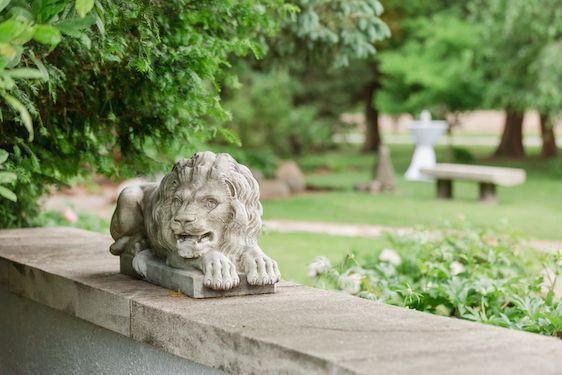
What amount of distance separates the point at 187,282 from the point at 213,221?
324mm

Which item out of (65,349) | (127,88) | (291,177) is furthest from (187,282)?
(291,177)

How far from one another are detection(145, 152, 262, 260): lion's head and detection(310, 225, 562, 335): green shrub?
1086 mm

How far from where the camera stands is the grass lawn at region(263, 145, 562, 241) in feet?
49.9

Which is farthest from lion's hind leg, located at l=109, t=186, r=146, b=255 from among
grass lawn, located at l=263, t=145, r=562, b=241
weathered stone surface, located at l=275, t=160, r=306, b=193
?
weathered stone surface, located at l=275, t=160, r=306, b=193

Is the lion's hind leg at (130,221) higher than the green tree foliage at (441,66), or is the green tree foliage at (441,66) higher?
the green tree foliage at (441,66)

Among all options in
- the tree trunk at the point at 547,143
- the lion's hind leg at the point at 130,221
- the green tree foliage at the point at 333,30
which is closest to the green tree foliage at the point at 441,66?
the tree trunk at the point at 547,143

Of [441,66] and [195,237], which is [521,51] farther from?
[195,237]

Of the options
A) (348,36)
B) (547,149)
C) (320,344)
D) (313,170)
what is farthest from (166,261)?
(547,149)

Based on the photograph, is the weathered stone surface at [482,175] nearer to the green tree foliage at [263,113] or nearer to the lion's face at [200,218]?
the green tree foliage at [263,113]

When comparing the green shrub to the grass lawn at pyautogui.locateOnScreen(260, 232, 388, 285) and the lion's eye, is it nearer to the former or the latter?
the lion's eye

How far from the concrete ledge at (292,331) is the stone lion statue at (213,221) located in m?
0.15

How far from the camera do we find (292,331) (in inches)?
141

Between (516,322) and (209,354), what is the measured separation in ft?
6.75

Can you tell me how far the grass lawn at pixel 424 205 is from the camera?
15211 millimetres
